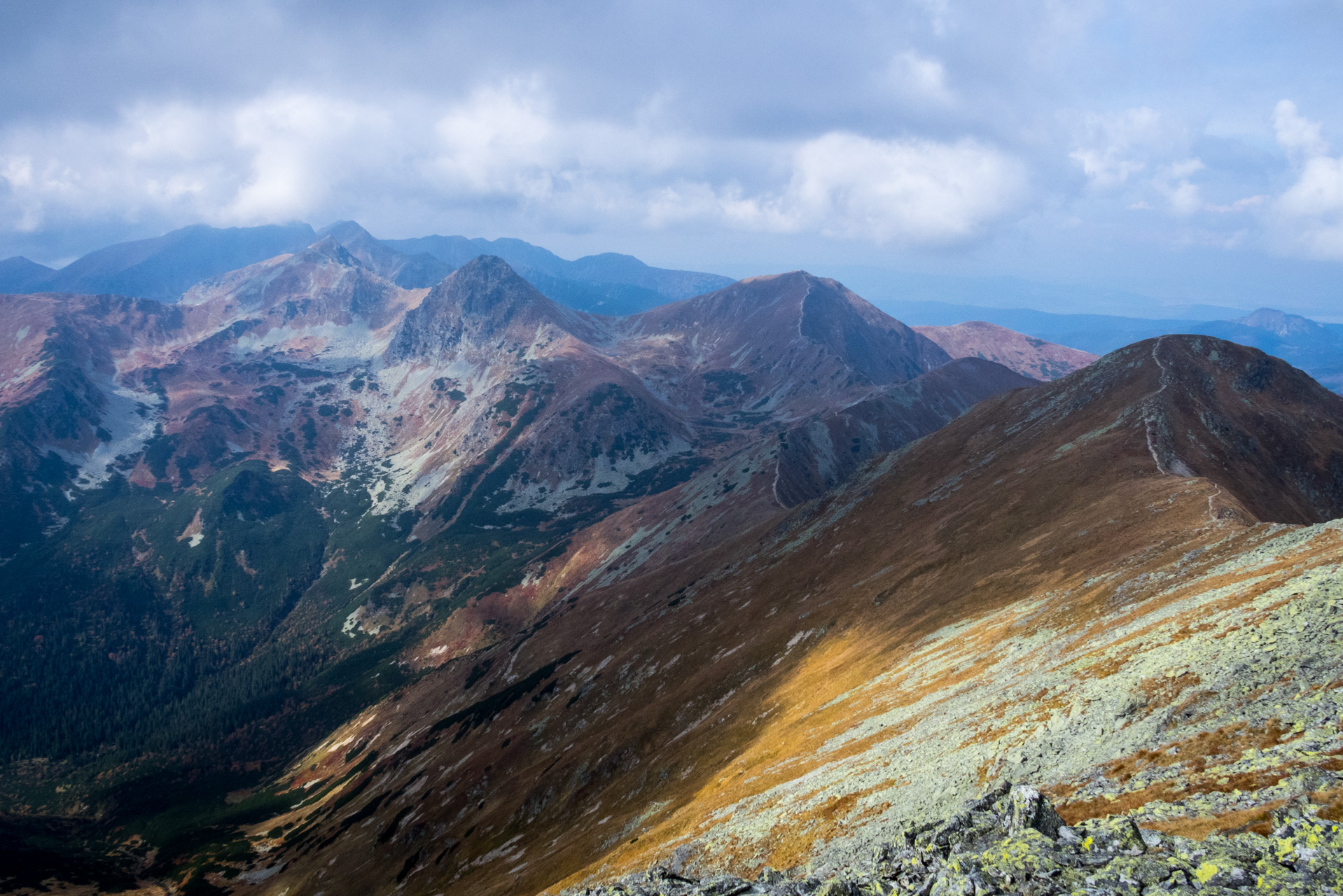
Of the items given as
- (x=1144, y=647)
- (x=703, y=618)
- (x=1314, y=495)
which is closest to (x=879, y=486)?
(x=703, y=618)

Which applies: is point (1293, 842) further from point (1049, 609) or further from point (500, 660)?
point (500, 660)

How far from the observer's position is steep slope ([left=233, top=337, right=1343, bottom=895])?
38.7 meters

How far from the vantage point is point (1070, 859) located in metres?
21.7

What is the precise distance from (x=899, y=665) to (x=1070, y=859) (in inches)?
2171

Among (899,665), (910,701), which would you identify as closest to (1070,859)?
(910,701)

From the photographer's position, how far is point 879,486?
15625 cm

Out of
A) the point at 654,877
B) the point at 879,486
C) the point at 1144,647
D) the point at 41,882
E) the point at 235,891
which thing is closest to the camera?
the point at 654,877

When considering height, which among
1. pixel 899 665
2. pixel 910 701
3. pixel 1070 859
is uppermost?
pixel 1070 859

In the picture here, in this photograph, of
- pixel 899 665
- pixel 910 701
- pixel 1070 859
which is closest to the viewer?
pixel 1070 859

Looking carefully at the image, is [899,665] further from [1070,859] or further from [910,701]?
[1070,859]

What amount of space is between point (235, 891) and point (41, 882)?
4991 centimetres

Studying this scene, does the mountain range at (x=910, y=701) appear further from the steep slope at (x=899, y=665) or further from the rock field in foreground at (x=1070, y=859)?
the steep slope at (x=899, y=665)

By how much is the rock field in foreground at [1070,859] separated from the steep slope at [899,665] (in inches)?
128

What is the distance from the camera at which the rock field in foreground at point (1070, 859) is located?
18.8 m
